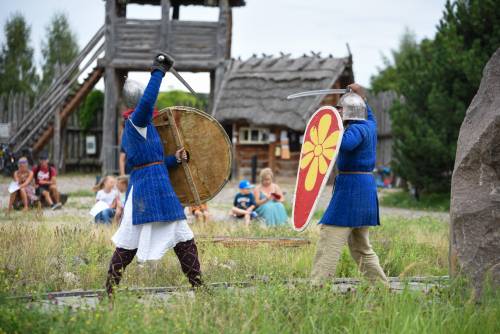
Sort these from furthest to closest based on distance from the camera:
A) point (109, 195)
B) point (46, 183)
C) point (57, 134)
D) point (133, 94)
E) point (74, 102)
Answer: point (57, 134) < point (74, 102) < point (46, 183) < point (109, 195) < point (133, 94)

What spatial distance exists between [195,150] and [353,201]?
1.18 meters

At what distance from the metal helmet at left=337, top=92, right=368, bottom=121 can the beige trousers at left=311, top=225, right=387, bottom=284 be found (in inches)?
29.5

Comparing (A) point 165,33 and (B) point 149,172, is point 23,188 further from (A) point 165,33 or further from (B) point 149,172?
(A) point 165,33

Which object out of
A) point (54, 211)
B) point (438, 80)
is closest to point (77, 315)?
point (54, 211)

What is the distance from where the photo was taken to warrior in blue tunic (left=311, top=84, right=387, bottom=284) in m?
5.06

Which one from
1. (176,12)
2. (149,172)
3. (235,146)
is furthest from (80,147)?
(149,172)

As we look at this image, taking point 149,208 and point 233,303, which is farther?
point 149,208

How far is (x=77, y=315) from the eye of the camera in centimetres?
374

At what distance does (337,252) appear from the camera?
16.7 ft

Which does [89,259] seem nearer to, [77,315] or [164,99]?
[77,315]

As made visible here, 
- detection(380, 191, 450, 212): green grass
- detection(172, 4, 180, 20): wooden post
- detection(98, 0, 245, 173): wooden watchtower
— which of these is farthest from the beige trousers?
detection(172, 4, 180, 20): wooden post

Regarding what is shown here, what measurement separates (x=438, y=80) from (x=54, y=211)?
7.36 metres

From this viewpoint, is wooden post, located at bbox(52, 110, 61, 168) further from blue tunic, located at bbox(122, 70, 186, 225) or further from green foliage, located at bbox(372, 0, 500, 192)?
blue tunic, located at bbox(122, 70, 186, 225)

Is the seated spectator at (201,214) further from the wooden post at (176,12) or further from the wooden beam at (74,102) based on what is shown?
the wooden post at (176,12)
